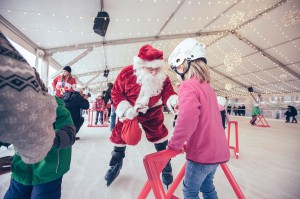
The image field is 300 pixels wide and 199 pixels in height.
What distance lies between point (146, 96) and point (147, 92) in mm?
42

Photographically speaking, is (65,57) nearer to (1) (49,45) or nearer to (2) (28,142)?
(1) (49,45)

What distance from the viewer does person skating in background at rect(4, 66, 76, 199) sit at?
0.71 meters

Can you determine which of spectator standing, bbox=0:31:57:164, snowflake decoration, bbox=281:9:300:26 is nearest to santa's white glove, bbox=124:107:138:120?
spectator standing, bbox=0:31:57:164

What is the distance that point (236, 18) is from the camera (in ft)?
22.5

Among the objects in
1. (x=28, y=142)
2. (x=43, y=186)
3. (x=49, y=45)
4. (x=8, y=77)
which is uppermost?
(x=49, y=45)

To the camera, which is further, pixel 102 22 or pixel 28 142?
pixel 102 22

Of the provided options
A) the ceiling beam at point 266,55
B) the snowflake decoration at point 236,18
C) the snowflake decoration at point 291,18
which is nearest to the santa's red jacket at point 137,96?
the snowflake decoration at point 236,18

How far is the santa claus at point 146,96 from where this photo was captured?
5.64 ft

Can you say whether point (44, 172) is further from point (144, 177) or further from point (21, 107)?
point (144, 177)

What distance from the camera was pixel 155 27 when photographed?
238 inches

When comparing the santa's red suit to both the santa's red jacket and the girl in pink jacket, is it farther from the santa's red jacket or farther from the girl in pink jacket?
the girl in pink jacket

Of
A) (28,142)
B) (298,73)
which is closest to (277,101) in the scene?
(298,73)

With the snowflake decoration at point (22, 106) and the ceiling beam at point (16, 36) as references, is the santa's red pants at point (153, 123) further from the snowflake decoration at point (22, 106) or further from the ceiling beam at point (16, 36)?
the ceiling beam at point (16, 36)

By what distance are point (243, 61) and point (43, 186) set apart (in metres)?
12.1
